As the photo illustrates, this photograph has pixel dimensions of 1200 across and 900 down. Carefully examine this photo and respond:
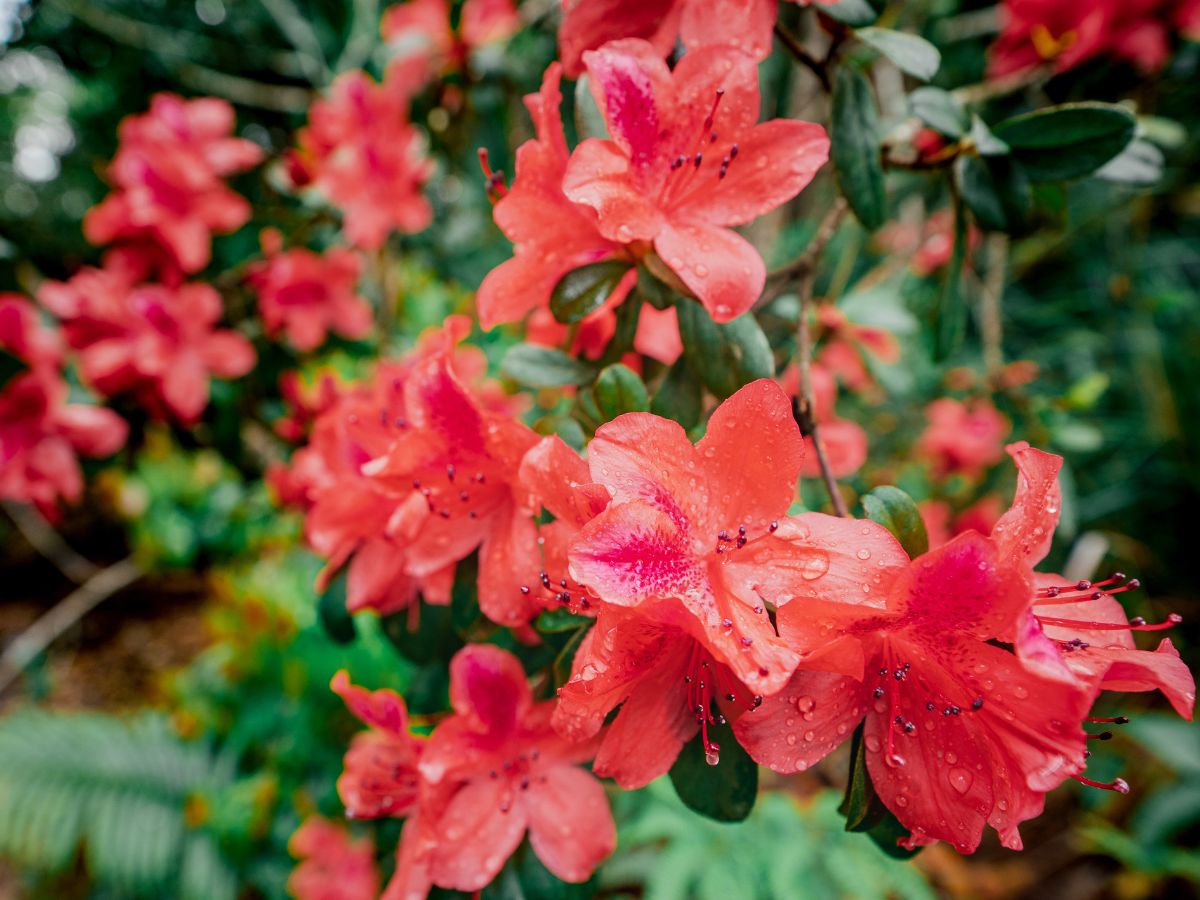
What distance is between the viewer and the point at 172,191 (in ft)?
4.33

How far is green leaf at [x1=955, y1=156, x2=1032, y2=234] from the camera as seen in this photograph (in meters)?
0.64

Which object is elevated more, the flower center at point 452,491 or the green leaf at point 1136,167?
the flower center at point 452,491

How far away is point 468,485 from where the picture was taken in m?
0.61

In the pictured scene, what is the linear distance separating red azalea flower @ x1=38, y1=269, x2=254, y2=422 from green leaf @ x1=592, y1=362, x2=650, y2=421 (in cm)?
99

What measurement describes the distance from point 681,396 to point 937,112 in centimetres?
Answer: 34

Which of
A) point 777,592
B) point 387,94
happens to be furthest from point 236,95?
point 777,592

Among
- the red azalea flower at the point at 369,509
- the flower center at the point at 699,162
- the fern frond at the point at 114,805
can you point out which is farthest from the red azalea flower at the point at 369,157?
the fern frond at the point at 114,805

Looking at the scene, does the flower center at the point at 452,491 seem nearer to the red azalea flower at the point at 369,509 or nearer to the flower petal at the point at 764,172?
the red azalea flower at the point at 369,509

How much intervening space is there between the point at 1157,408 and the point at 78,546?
16.3ft

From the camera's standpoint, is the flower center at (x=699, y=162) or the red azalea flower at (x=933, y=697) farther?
the flower center at (x=699, y=162)

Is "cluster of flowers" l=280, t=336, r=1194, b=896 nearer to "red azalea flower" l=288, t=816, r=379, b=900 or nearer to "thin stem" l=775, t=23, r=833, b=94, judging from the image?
"thin stem" l=775, t=23, r=833, b=94

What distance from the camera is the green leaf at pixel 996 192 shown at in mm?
644

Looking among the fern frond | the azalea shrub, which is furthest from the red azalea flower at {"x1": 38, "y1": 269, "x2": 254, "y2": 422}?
the fern frond

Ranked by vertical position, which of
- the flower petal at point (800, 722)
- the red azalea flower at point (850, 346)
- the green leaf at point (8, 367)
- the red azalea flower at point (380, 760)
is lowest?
the red azalea flower at point (850, 346)
